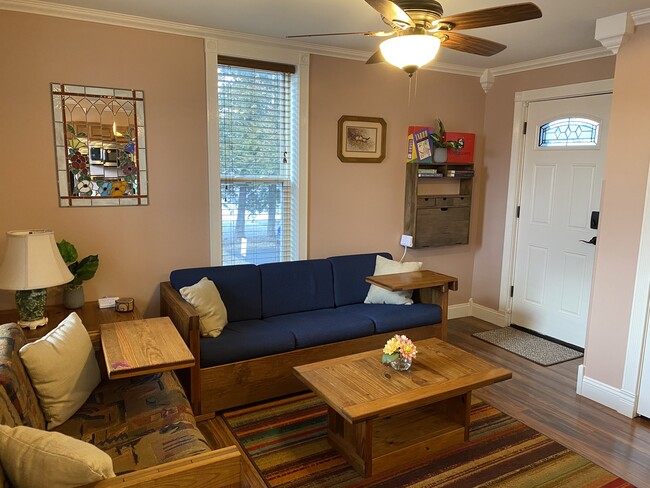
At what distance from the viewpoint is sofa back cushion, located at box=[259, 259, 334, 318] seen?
3.55m

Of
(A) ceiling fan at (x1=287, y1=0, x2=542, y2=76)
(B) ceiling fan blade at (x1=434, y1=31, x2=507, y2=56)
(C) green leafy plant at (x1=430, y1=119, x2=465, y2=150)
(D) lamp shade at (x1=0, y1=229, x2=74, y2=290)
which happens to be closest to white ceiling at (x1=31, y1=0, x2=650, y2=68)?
(B) ceiling fan blade at (x1=434, y1=31, x2=507, y2=56)

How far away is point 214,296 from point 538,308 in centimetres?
301

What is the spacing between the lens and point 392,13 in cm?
192

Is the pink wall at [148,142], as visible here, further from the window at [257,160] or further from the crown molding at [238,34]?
the window at [257,160]

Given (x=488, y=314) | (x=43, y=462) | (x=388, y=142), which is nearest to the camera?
(x=43, y=462)

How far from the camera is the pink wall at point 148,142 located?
2914 mm

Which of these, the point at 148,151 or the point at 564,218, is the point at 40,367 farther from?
the point at 564,218

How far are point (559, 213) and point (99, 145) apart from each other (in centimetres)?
371

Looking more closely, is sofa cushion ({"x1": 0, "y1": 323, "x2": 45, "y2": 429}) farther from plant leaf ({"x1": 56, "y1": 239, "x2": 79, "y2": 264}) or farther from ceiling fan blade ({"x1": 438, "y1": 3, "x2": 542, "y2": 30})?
ceiling fan blade ({"x1": 438, "y1": 3, "x2": 542, "y2": 30})

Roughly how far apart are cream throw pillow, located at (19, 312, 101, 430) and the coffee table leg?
4.11ft

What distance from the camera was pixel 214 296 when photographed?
122 inches

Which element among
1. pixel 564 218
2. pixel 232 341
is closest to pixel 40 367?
pixel 232 341

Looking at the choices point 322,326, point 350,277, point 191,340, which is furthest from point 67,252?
point 350,277

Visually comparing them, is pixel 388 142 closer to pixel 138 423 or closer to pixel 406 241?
pixel 406 241
